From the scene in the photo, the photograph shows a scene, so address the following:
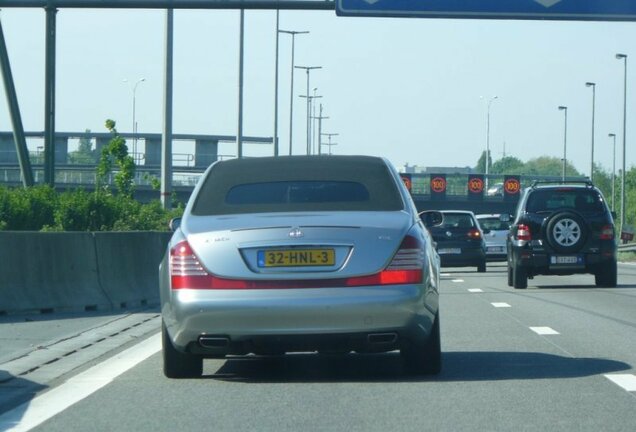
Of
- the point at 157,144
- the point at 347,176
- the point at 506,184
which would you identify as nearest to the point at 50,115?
the point at 347,176

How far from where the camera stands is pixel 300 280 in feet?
31.4

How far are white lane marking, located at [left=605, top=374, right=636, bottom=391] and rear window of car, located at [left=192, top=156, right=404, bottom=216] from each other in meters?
1.87

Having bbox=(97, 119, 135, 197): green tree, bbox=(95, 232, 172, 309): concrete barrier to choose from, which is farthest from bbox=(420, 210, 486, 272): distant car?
bbox=(97, 119, 135, 197): green tree

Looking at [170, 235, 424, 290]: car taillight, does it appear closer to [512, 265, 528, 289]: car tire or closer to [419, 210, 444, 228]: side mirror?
[419, 210, 444, 228]: side mirror

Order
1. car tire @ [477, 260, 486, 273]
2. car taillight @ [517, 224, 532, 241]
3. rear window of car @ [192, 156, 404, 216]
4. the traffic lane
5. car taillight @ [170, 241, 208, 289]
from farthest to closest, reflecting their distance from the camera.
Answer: car tire @ [477, 260, 486, 273], car taillight @ [517, 224, 532, 241], the traffic lane, rear window of car @ [192, 156, 404, 216], car taillight @ [170, 241, 208, 289]

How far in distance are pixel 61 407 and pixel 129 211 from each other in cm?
2463

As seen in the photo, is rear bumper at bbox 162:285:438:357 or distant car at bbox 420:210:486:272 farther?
distant car at bbox 420:210:486:272

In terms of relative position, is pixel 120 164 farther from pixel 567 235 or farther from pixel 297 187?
pixel 297 187

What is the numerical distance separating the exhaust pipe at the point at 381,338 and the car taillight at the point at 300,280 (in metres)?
0.33

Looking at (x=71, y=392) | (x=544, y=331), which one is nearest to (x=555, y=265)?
(x=544, y=331)

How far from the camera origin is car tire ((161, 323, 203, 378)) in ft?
33.4

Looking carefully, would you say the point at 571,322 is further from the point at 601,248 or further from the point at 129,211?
the point at 129,211

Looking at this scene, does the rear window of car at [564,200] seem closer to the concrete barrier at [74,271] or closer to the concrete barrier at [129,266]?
the concrete barrier at [129,266]

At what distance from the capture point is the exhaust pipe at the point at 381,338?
961 centimetres
